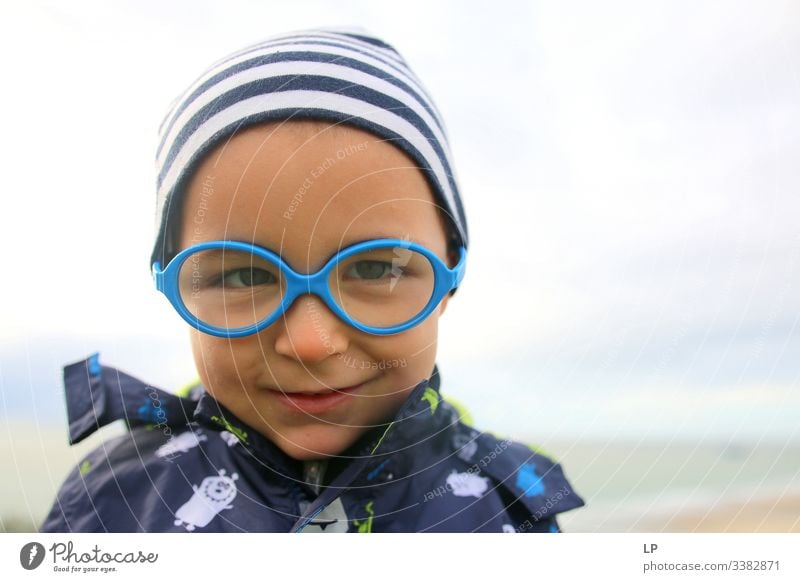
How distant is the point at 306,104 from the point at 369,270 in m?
0.15

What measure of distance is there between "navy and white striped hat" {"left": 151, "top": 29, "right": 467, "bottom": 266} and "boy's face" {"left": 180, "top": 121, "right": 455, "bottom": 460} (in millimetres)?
15

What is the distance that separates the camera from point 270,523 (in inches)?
25.6

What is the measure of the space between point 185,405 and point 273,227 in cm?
22

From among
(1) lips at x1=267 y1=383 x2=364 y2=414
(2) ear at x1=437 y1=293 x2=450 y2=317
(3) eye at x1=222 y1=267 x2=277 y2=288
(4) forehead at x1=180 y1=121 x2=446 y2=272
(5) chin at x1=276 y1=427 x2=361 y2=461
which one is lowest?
(5) chin at x1=276 y1=427 x2=361 y2=461

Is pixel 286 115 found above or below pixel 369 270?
above

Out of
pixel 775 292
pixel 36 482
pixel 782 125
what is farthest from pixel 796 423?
pixel 36 482

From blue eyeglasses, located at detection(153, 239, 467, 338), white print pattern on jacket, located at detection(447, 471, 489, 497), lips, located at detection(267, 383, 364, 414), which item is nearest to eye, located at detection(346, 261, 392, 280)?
blue eyeglasses, located at detection(153, 239, 467, 338)

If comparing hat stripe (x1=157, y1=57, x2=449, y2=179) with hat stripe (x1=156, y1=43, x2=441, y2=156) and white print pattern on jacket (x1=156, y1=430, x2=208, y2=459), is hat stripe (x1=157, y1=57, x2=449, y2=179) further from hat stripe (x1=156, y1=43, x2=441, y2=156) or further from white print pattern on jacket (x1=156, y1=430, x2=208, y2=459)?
white print pattern on jacket (x1=156, y1=430, x2=208, y2=459)

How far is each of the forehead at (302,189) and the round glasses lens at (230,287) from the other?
21 mm

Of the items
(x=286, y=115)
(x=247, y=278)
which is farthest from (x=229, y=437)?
(x=286, y=115)
